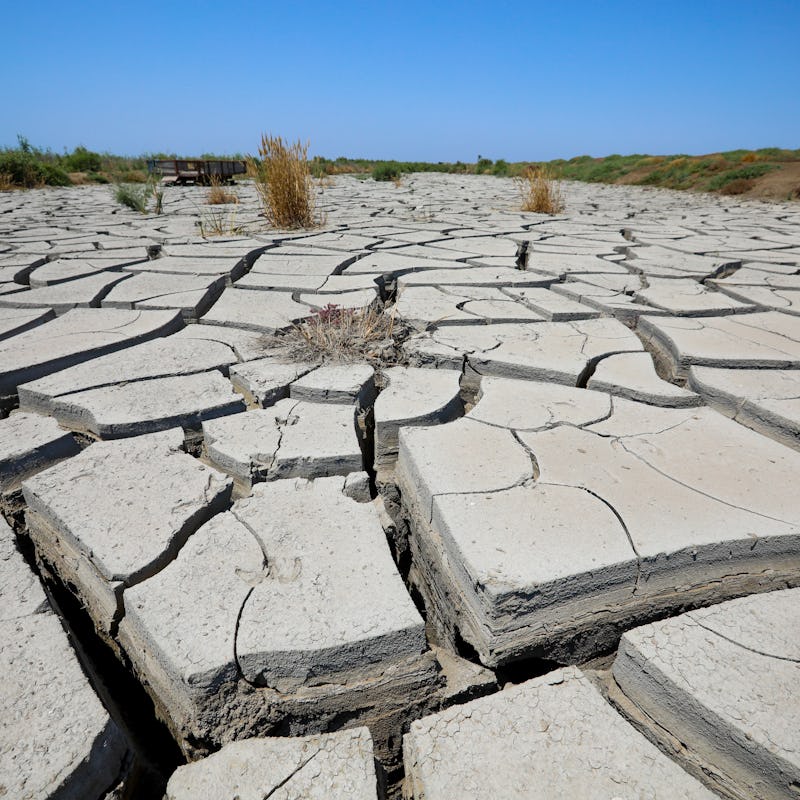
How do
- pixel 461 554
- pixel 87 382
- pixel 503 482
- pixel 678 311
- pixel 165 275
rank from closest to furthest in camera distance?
pixel 461 554, pixel 503 482, pixel 87 382, pixel 678 311, pixel 165 275

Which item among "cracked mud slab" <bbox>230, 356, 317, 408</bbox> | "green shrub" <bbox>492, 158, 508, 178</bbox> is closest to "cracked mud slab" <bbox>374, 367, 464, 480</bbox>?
"cracked mud slab" <bbox>230, 356, 317, 408</bbox>

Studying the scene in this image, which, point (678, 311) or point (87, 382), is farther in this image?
point (678, 311)

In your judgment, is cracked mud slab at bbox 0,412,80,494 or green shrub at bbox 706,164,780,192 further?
green shrub at bbox 706,164,780,192

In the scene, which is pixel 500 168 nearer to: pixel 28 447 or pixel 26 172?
pixel 26 172

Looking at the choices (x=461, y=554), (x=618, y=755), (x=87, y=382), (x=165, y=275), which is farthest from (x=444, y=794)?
(x=165, y=275)

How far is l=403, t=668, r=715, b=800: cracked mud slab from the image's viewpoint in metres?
0.64

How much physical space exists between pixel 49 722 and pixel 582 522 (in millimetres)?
886

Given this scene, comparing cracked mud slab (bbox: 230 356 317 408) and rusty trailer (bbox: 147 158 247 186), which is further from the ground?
rusty trailer (bbox: 147 158 247 186)

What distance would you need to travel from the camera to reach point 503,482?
111 cm

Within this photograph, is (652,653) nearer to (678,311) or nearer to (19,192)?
(678,311)

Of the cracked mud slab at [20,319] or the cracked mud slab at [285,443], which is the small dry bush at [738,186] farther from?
the cracked mud slab at [20,319]

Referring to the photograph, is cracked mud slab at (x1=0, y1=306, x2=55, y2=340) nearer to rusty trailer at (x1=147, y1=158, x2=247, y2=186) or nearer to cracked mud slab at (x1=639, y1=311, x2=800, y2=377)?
cracked mud slab at (x1=639, y1=311, x2=800, y2=377)

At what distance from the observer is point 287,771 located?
0.67m

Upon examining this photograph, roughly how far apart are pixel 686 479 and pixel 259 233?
3774 millimetres
